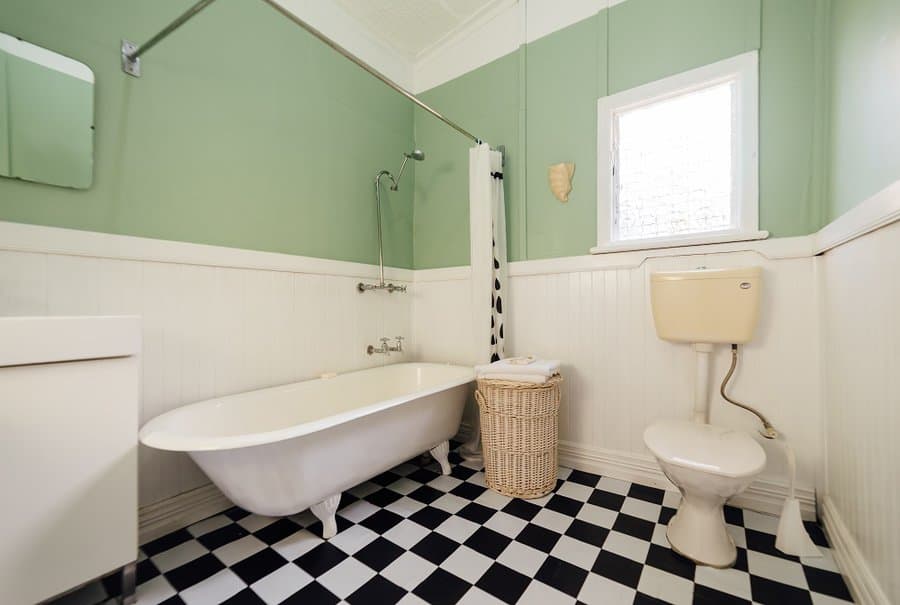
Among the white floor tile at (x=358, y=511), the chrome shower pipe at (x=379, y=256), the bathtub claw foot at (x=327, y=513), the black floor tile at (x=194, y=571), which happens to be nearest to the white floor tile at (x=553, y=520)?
the white floor tile at (x=358, y=511)

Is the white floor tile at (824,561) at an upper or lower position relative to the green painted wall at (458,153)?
lower

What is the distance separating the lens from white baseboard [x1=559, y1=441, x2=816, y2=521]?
4.99ft

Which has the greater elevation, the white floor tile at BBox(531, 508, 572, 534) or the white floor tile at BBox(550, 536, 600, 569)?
the white floor tile at BBox(550, 536, 600, 569)

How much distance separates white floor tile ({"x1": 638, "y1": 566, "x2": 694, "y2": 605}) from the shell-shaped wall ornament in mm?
1694

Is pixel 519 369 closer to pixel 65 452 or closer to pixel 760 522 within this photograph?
pixel 760 522

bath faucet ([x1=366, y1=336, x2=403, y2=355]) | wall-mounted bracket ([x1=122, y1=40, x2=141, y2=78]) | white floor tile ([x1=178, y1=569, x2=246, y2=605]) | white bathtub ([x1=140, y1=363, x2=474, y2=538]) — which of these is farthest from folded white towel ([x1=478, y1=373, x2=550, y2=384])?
wall-mounted bracket ([x1=122, y1=40, x2=141, y2=78])

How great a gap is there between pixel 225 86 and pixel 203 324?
1096 mm

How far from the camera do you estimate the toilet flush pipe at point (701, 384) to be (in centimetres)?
160

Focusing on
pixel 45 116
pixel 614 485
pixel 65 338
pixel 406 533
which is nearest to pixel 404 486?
pixel 406 533

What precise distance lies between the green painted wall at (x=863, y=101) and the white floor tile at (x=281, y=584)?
204 cm

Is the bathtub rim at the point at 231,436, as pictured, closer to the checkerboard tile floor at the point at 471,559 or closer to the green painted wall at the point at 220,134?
the checkerboard tile floor at the point at 471,559

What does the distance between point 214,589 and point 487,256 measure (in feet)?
5.79

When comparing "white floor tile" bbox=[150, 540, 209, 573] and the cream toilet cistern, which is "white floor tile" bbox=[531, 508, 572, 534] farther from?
"white floor tile" bbox=[150, 540, 209, 573]

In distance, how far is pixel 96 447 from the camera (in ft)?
3.38
